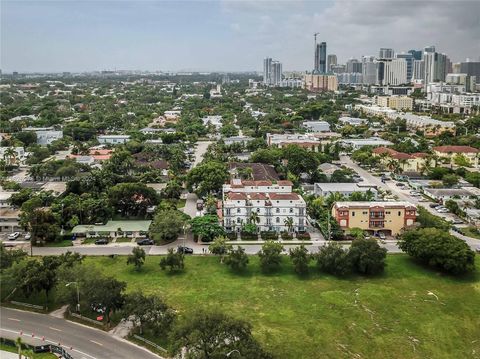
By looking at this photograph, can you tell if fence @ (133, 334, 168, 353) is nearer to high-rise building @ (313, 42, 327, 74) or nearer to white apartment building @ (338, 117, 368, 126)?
white apartment building @ (338, 117, 368, 126)

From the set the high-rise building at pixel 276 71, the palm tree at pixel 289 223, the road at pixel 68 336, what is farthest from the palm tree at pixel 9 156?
the high-rise building at pixel 276 71

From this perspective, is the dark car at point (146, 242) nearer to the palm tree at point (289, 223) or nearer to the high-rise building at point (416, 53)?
the palm tree at point (289, 223)

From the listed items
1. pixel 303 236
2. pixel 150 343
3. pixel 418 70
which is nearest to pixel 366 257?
pixel 303 236

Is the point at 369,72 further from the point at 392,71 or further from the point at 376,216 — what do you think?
the point at 376,216

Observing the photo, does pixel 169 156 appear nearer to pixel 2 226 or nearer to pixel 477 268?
pixel 2 226

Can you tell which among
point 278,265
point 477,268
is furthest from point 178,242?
point 477,268

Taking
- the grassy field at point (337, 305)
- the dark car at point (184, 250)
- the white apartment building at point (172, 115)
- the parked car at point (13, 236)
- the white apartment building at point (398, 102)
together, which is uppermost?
the white apartment building at point (398, 102)

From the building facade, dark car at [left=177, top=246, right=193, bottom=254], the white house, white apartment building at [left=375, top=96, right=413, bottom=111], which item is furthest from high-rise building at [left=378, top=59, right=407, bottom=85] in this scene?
dark car at [left=177, top=246, right=193, bottom=254]
